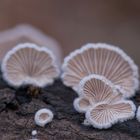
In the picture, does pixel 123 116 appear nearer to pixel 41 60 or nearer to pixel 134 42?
pixel 41 60

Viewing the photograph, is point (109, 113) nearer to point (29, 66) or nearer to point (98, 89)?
point (98, 89)

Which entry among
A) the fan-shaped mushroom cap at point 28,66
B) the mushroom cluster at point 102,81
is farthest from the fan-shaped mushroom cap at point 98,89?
the fan-shaped mushroom cap at point 28,66

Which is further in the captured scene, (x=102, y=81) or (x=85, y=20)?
(x=85, y=20)

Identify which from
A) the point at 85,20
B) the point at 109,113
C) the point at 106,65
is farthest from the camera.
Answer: the point at 85,20

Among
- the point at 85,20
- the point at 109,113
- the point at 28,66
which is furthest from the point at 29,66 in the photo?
the point at 85,20

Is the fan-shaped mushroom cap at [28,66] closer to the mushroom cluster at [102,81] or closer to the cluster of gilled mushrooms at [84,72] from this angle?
the cluster of gilled mushrooms at [84,72]

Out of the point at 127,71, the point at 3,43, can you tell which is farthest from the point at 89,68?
the point at 3,43

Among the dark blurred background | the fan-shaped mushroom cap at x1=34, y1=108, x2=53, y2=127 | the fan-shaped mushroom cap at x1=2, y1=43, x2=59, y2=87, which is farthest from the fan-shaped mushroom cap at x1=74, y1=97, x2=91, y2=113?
the dark blurred background

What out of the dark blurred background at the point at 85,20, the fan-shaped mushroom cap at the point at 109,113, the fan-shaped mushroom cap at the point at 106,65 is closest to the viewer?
the fan-shaped mushroom cap at the point at 109,113
